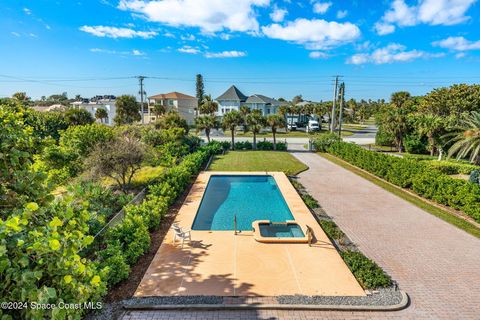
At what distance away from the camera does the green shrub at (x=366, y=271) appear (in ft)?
29.2

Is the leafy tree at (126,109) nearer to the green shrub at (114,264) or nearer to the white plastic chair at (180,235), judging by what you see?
the white plastic chair at (180,235)

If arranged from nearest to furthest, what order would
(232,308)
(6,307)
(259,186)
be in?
(6,307)
(232,308)
(259,186)

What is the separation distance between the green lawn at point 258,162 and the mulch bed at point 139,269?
12.8m

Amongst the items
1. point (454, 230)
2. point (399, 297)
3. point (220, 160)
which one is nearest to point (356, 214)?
point (454, 230)

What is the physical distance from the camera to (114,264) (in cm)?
856

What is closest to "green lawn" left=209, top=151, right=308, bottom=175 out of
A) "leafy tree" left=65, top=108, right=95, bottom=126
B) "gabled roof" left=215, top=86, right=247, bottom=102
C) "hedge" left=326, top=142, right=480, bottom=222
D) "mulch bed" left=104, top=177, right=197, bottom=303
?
"hedge" left=326, top=142, right=480, bottom=222

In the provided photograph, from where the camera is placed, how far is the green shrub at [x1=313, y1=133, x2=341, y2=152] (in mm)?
35312

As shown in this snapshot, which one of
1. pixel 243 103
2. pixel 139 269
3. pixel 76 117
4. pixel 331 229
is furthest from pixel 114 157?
pixel 243 103

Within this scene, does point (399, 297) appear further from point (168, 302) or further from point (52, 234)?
point (52, 234)

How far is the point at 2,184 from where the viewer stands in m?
3.68

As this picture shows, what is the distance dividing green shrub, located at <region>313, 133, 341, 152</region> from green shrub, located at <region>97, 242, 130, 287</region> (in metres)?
30.8

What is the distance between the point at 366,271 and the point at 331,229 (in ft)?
11.8

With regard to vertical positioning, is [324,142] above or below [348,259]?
above

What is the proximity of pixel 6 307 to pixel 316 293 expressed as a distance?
26.1 feet
